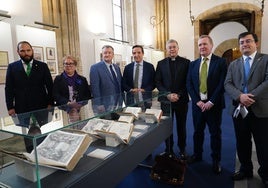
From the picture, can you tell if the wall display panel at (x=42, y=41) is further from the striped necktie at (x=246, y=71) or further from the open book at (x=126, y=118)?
the striped necktie at (x=246, y=71)

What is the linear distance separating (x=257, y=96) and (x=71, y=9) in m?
4.95

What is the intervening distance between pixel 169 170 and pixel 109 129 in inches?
51.8

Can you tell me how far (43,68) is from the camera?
10.7 feet

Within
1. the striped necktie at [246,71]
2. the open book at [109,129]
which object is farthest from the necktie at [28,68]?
the striped necktie at [246,71]

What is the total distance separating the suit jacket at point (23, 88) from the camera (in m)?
3.11

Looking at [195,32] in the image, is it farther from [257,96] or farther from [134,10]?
[257,96]

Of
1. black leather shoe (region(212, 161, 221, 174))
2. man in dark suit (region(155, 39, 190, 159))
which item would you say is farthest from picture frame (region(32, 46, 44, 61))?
black leather shoe (region(212, 161, 221, 174))

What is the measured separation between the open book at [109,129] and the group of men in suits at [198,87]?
0.75 feet

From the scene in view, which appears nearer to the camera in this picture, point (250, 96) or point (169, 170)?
point (250, 96)

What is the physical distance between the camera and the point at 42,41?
5.01 m

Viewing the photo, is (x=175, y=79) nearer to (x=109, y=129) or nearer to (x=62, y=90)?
(x=62, y=90)

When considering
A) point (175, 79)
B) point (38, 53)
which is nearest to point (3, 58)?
point (38, 53)

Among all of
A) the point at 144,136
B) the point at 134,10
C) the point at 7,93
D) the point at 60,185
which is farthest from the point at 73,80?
the point at 134,10

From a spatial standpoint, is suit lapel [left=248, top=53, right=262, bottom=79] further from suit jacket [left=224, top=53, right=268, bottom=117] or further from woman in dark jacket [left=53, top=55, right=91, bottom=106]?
woman in dark jacket [left=53, top=55, right=91, bottom=106]
